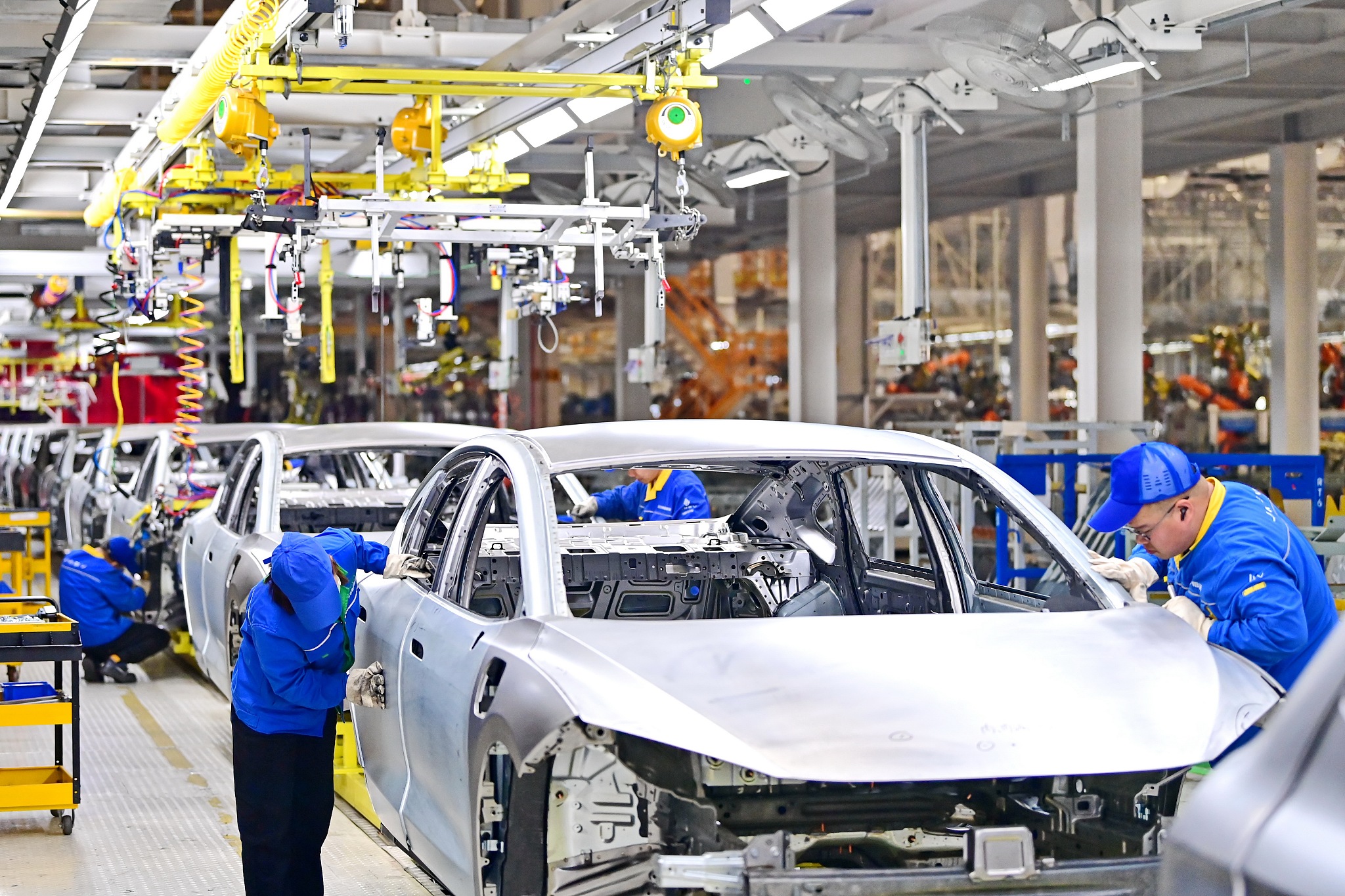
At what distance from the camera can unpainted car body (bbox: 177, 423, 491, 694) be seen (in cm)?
707

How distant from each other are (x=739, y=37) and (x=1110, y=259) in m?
4.53

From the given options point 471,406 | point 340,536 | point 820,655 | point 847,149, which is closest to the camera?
point 820,655

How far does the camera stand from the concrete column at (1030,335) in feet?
73.0

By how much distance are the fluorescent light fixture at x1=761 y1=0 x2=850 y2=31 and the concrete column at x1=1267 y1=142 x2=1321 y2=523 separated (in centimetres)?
982

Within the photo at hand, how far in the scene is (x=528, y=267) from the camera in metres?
9.83

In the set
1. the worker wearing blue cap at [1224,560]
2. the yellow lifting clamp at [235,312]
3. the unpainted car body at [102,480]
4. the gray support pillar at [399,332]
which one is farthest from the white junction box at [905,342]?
the worker wearing blue cap at [1224,560]

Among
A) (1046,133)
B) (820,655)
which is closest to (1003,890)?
(820,655)

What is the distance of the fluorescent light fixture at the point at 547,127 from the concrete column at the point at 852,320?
606 inches

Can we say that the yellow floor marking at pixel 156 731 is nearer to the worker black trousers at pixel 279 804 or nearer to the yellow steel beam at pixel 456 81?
the worker black trousers at pixel 279 804

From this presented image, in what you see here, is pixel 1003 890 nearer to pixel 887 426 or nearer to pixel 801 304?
pixel 801 304

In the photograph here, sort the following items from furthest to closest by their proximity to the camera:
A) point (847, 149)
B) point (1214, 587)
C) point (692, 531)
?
point (847, 149) → point (692, 531) → point (1214, 587)

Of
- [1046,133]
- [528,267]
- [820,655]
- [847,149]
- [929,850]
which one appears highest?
[1046,133]

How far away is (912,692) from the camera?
3166 mm

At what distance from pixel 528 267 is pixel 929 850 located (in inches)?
271
